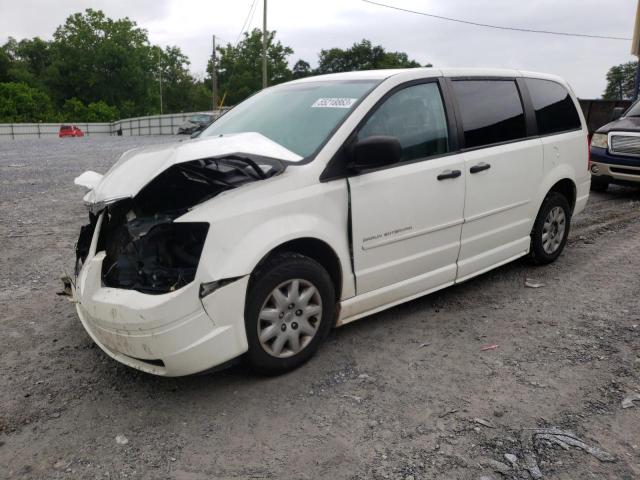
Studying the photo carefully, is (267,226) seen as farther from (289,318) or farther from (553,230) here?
(553,230)

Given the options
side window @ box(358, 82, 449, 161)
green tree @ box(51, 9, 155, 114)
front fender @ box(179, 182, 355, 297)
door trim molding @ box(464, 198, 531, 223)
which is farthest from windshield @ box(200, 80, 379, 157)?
green tree @ box(51, 9, 155, 114)

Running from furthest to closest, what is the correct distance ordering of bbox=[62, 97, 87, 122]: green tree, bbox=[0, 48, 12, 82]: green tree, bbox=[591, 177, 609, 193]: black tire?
bbox=[0, 48, 12, 82]: green tree, bbox=[62, 97, 87, 122]: green tree, bbox=[591, 177, 609, 193]: black tire

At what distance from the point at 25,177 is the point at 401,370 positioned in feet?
33.5

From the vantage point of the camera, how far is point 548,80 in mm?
5301

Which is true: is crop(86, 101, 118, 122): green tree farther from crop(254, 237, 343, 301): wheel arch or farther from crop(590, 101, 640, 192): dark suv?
crop(254, 237, 343, 301): wheel arch

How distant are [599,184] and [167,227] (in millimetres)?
8898

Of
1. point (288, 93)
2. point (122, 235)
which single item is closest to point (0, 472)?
point (122, 235)

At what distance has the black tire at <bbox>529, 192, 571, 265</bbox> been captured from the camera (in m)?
5.17

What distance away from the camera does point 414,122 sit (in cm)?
401

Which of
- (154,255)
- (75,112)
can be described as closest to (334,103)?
(154,255)

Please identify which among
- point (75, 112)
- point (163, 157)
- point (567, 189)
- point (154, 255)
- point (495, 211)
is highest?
point (75, 112)

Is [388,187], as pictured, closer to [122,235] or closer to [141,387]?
[122,235]

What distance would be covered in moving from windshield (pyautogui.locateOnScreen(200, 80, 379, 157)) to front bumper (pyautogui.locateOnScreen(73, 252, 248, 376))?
1.14m

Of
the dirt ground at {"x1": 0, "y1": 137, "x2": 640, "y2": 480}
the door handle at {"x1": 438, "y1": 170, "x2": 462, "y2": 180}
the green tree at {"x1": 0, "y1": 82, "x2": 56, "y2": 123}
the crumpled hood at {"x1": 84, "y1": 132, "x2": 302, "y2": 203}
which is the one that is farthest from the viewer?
the green tree at {"x1": 0, "y1": 82, "x2": 56, "y2": 123}
